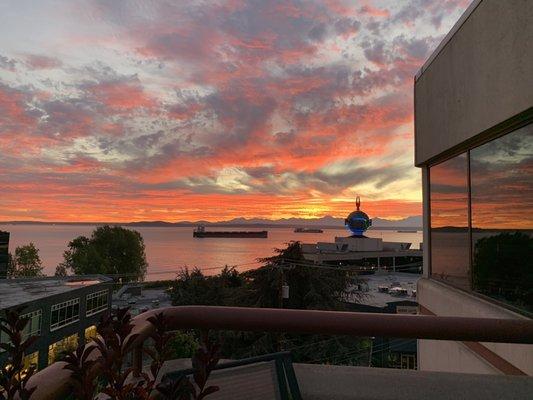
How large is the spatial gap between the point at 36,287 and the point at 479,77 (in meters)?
43.1

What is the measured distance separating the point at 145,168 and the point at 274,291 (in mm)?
29350

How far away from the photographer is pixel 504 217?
4.87m

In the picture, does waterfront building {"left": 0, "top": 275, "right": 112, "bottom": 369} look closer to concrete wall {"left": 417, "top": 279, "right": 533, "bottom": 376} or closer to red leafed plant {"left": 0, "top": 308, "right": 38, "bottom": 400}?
concrete wall {"left": 417, "top": 279, "right": 533, "bottom": 376}

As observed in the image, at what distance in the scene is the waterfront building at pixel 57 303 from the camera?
3203cm

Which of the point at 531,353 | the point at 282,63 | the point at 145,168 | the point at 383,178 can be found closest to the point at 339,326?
the point at 531,353

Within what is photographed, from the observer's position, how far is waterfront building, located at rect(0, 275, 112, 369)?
32.0 metres

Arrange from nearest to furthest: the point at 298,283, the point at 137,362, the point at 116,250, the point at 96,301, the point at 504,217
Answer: the point at 137,362 → the point at 504,217 → the point at 298,283 → the point at 96,301 → the point at 116,250

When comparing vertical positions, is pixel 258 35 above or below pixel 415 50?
above

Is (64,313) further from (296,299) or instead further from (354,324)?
(354,324)

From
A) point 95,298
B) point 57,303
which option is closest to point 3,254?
point 95,298

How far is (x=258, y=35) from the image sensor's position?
1566cm

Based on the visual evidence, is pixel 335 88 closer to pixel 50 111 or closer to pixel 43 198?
pixel 50 111

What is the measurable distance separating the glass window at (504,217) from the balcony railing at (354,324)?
2088 millimetres

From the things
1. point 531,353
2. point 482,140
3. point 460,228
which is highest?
point 482,140
